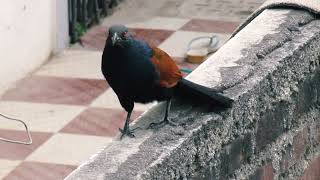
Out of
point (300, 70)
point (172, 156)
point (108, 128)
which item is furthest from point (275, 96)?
point (108, 128)

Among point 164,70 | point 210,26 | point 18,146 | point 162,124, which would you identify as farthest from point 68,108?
point 162,124

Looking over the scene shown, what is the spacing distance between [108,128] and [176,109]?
2643 mm

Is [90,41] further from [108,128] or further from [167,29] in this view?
[108,128]

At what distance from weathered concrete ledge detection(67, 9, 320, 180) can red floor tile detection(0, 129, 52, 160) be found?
197 centimetres

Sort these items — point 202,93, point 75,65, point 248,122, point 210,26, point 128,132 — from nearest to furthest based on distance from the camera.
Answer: point 128,132
point 202,93
point 248,122
point 75,65
point 210,26

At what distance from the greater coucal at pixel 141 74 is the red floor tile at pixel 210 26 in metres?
4.19

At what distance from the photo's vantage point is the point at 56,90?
18.7 ft

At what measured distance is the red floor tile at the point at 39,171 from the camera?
4512 mm

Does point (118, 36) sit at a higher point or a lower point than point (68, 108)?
higher

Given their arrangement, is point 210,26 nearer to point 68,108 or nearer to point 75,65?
point 75,65

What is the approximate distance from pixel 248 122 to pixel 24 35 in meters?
3.49

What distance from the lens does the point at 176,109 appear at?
2.51 metres

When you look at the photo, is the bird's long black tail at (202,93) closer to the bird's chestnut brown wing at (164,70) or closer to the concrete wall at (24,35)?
the bird's chestnut brown wing at (164,70)

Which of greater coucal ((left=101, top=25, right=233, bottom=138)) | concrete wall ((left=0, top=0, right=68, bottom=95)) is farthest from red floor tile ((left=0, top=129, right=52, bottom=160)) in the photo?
greater coucal ((left=101, top=25, right=233, bottom=138))
